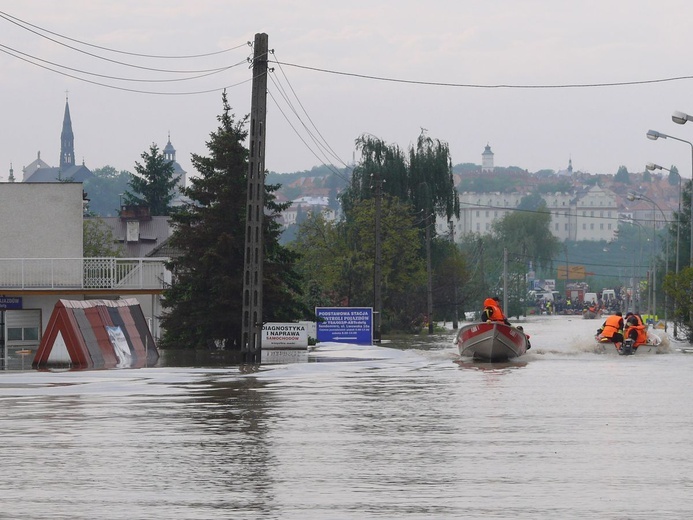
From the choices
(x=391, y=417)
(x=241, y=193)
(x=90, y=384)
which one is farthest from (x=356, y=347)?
(x=391, y=417)

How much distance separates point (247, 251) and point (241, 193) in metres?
8.79

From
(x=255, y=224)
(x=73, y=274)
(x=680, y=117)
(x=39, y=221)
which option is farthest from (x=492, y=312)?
(x=39, y=221)

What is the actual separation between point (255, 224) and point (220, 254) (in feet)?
27.8

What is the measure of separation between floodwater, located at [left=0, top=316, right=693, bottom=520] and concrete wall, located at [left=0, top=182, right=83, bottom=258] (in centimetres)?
2082

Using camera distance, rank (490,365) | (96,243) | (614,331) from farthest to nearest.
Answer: (96,243) < (614,331) < (490,365)

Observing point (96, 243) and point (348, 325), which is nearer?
point (348, 325)

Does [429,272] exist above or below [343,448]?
above

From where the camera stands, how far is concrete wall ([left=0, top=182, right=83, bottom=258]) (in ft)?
171

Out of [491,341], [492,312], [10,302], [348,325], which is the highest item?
[10,302]

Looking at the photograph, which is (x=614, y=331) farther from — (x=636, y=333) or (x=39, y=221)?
(x=39, y=221)

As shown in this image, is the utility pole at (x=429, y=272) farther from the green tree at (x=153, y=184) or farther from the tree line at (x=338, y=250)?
the green tree at (x=153, y=184)

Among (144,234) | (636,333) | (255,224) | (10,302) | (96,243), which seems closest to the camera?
→ (255,224)

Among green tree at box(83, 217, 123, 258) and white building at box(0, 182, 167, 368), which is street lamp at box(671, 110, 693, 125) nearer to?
white building at box(0, 182, 167, 368)

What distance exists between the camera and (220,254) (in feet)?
149
